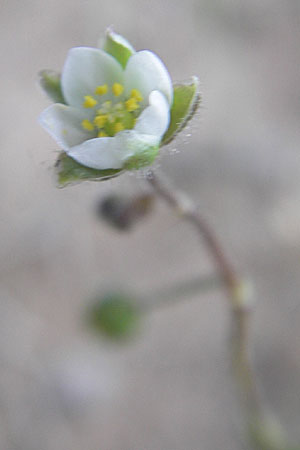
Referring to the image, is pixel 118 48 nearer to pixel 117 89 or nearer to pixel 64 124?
pixel 117 89

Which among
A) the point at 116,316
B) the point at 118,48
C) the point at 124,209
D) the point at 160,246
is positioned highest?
the point at 118,48

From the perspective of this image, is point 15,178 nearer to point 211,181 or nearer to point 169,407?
point 211,181

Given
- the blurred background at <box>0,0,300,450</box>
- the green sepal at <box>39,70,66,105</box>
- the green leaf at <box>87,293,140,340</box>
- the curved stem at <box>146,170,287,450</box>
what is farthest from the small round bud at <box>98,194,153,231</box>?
the blurred background at <box>0,0,300,450</box>

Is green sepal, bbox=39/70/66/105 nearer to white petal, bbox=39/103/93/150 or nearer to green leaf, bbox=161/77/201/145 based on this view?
white petal, bbox=39/103/93/150

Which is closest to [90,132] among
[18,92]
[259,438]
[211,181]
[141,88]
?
[141,88]

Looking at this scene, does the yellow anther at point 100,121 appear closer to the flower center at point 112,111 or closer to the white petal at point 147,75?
the flower center at point 112,111

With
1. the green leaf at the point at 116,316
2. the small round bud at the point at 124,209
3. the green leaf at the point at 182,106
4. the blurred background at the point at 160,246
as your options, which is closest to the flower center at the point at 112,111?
the green leaf at the point at 182,106

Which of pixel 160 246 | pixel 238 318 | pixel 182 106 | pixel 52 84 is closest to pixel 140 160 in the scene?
pixel 182 106
